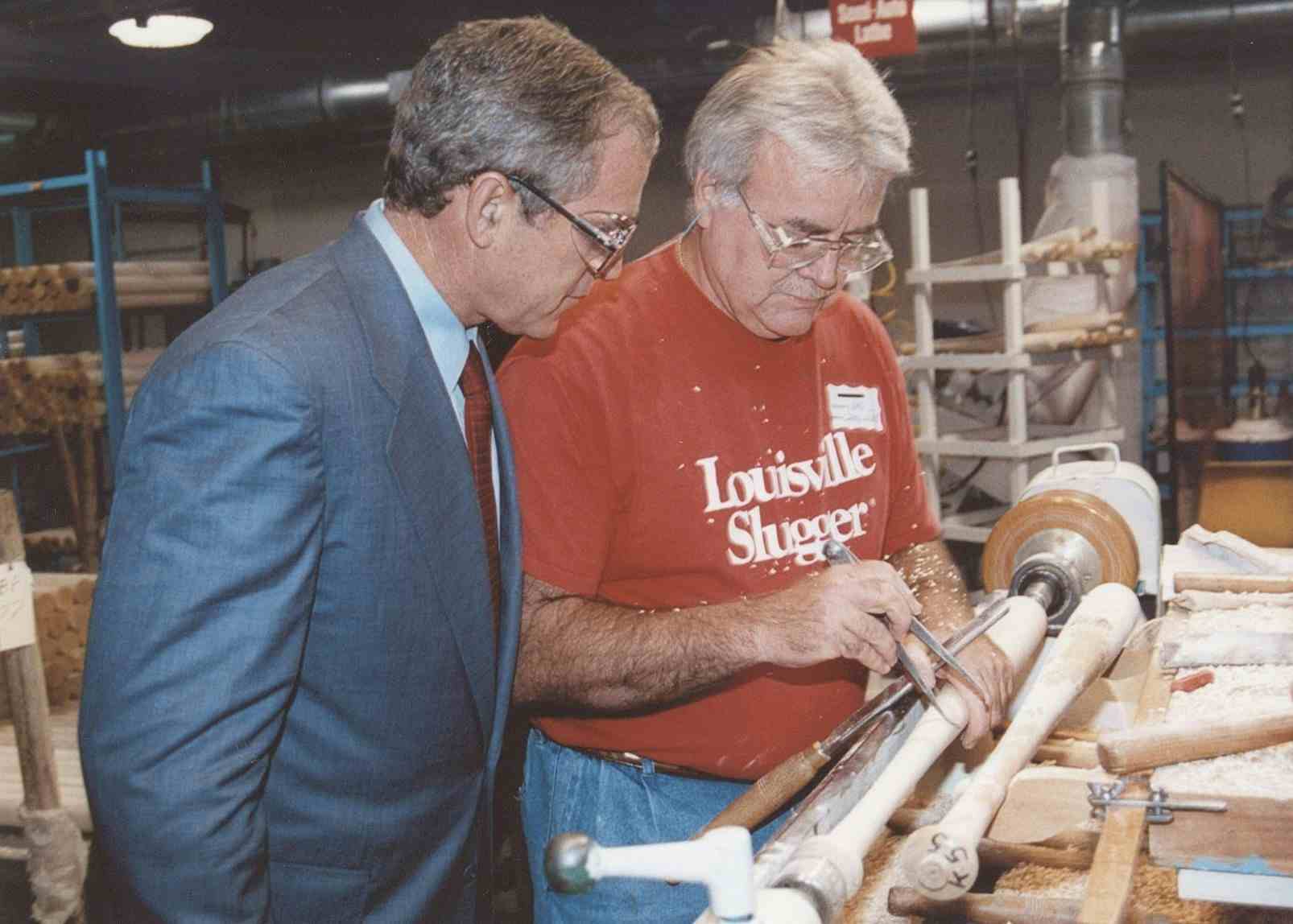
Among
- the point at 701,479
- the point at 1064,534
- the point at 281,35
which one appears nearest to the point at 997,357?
the point at 1064,534

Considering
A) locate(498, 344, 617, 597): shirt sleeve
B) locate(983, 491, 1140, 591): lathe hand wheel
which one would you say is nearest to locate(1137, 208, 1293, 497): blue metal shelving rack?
locate(983, 491, 1140, 591): lathe hand wheel

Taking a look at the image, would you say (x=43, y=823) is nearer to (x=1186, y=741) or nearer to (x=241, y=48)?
(x=1186, y=741)

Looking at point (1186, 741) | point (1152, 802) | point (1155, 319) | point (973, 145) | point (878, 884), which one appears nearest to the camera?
point (1152, 802)

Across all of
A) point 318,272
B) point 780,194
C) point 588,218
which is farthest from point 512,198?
point 780,194

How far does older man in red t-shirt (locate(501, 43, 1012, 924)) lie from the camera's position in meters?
1.70

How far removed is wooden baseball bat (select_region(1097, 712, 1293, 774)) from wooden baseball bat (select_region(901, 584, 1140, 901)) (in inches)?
4.4

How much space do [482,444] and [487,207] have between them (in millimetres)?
327

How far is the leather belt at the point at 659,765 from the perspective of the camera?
1840mm

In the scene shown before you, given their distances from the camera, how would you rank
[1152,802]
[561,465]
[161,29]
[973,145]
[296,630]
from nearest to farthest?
[296,630]
[1152,802]
[561,465]
[161,29]
[973,145]

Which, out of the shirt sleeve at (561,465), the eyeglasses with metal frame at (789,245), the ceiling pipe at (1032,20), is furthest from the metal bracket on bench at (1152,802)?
the ceiling pipe at (1032,20)

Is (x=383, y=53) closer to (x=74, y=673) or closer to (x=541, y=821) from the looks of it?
(x=74, y=673)

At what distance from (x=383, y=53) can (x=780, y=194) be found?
25.2ft

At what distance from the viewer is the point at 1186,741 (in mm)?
1429

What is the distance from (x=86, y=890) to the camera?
1366 mm
